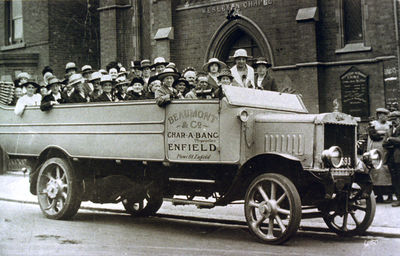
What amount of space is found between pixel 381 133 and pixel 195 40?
1020cm

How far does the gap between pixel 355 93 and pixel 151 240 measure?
36.4 ft

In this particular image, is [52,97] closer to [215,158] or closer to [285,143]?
[215,158]

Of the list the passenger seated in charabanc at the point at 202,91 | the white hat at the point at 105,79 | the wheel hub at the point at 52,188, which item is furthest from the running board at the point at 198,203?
the white hat at the point at 105,79

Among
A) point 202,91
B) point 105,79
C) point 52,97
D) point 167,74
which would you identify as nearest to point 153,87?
point 167,74

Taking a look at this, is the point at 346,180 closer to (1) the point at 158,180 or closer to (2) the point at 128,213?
(1) the point at 158,180

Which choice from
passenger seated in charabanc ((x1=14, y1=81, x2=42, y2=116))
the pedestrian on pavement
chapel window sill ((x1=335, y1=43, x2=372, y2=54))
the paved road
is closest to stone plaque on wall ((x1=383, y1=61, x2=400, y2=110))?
chapel window sill ((x1=335, y1=43, x2=372, y2=54))

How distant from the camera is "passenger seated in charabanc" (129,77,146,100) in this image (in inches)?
324

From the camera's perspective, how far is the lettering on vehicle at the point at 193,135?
6938mm

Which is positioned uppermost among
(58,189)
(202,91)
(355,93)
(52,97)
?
(355,93)

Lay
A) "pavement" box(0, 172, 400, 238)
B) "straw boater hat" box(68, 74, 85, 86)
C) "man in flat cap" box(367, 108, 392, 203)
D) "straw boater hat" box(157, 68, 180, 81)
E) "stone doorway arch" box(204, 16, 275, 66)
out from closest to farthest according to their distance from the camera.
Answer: "pavement" box(0, 172, 400, 238) < "straw boater hat" box(157, 68, 180, 81) < "straw boater hat" box(68, 74, 85, 86) < "man in flat cap" box(367, 108, 392, 203) < "stone doorway arch" box(204, 16, 275, 66)

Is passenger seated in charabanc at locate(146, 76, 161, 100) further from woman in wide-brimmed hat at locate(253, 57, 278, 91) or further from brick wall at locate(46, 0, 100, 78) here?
brick wall at locate(46, 0, 100, 78)

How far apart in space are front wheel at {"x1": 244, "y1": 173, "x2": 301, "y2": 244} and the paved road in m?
0.18

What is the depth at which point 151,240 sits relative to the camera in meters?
6.83

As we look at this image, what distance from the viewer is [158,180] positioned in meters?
7.74
